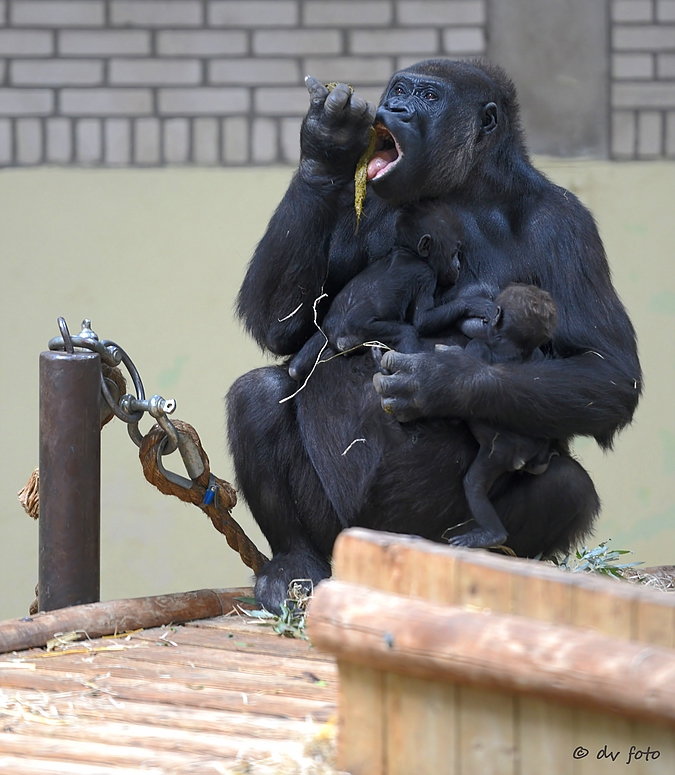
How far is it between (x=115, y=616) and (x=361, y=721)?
114cm

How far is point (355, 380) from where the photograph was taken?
288 cm

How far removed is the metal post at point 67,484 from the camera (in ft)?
9.24

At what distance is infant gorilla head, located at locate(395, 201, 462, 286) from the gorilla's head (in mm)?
43

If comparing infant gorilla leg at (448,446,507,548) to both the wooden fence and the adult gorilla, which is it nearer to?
the adult gorilla

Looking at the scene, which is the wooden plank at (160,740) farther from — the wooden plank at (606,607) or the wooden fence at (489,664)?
the wooden plank at (606,607)

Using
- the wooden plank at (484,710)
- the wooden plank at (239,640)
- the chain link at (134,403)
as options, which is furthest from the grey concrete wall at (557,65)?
the wooden plank at (484,710)

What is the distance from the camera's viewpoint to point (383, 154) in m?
2.87

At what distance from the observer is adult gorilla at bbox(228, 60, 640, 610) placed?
268 cm

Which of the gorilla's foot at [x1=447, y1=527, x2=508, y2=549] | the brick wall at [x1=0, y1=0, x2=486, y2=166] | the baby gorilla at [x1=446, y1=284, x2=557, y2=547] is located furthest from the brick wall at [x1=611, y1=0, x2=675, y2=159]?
the gorilla's foot at [x1=447, y1=527, x2=508, y2=549]

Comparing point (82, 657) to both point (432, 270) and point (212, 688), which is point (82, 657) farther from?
point (432, 270)

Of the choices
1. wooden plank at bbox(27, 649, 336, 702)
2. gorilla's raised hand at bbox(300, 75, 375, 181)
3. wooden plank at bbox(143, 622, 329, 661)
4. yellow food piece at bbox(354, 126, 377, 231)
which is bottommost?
wooden plank at bbox(143, 622, 329, 661)

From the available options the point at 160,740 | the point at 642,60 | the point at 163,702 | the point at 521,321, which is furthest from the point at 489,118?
the point at 642,60

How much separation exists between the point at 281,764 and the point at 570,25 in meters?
3.98

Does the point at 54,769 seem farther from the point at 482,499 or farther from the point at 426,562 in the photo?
the point at 482,499
